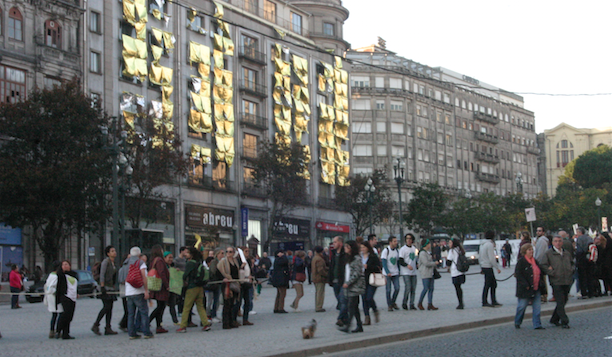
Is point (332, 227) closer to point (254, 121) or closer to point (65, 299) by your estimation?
point (254, 121)

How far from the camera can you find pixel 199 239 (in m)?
53.0

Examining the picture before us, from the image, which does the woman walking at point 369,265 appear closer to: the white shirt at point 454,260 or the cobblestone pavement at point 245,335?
the cobblestone pavement at point 245,335

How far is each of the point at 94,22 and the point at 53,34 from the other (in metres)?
4.26

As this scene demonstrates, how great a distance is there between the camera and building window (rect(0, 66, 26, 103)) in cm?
4275

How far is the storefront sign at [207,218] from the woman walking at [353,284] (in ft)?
135

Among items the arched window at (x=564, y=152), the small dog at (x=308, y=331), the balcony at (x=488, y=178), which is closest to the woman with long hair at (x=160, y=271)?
the small dog at (x=308, y=331)

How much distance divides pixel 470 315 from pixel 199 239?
36901 mm

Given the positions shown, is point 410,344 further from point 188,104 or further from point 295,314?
point 188,104

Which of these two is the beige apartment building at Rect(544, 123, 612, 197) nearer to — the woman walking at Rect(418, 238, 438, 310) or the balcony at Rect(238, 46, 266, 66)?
the balcony at Rect(238, 46, 266, 66)

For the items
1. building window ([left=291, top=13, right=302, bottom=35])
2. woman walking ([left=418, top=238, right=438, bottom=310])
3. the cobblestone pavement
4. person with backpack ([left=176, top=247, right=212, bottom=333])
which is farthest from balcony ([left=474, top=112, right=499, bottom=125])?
person with backpack ([left=176, top=247, right=212, bottom=333])

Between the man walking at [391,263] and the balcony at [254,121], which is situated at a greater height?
the balcony at [254,121]

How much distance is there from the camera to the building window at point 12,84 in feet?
140

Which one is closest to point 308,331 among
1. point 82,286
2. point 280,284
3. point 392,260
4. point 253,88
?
point 392,260

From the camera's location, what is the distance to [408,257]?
19125 millimetres
